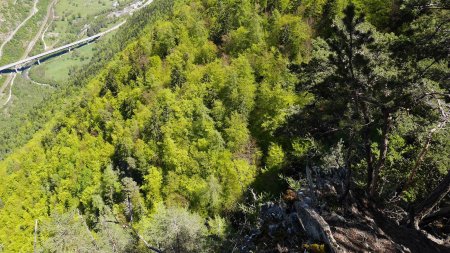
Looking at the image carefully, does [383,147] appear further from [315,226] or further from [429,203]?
[315,226]

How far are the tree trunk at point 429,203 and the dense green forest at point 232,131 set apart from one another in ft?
0.21

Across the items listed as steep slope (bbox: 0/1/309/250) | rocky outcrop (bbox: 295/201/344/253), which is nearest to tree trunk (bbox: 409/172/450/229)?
rocky outcrop (bbox: 295/201/344/253)

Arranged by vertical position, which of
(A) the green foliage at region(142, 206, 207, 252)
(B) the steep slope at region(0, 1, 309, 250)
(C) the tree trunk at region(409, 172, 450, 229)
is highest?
(C) the tree trunk at region(409, 172, 450, 229)

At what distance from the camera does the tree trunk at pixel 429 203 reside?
1506 centimetres

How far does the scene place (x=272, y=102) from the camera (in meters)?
51.7

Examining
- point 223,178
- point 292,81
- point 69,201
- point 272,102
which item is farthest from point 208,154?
point 69,201

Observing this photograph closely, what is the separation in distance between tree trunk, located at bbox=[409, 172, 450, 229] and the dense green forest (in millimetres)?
63

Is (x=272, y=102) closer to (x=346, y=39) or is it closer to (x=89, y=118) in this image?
(x=346, y=39)

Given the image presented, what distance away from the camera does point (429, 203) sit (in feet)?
51.7

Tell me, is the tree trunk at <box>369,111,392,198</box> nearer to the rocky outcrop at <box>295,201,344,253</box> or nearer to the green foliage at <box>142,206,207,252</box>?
the rocky outcrop at <box>295,201,344,253</box>

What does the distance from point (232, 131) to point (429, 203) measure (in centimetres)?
3746

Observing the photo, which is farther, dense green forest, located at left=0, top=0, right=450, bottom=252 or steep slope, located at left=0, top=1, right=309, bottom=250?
steep slope, located at left=0, top=1, right=309, bottom=250

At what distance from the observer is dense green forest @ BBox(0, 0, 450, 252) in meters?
16.6

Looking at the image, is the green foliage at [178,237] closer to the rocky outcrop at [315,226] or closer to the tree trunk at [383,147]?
the rocky outcrop at [315,226]
